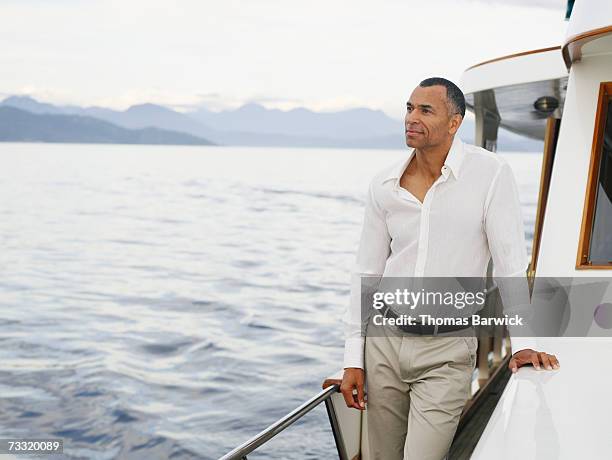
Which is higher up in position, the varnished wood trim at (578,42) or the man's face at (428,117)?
the varnished wood trim at (578,42)

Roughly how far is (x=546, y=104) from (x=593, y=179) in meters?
3.02

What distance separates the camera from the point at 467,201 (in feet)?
10.2

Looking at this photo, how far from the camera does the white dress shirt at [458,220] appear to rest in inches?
122

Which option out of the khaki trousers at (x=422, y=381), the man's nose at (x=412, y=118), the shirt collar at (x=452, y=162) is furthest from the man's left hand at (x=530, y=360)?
the man's nose at (x=412, y=118)

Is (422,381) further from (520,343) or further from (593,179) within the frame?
(593,179)

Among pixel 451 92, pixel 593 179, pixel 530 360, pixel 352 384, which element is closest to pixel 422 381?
pixel 352 384

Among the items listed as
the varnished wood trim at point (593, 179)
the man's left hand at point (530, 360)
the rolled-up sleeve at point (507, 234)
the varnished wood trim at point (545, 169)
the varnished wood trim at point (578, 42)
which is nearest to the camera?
the rolled-up sleeve at point (507, 234)

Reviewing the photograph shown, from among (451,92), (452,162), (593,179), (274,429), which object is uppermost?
(451,92)

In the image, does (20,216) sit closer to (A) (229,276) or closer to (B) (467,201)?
(A) (229,276)

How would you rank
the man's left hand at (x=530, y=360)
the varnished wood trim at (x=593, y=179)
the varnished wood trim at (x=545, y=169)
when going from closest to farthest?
the man's left hand at (x=530, y=360) → the varnished wood trim at (x=593, y=179) → the varnished wood trim at (x=545, y=169)

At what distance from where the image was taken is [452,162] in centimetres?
313

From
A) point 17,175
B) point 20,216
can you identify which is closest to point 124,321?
point 20,216

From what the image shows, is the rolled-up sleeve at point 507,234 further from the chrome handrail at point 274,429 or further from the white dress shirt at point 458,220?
the chrome handrail at point 274,429

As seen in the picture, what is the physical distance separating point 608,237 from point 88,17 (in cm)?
10103
